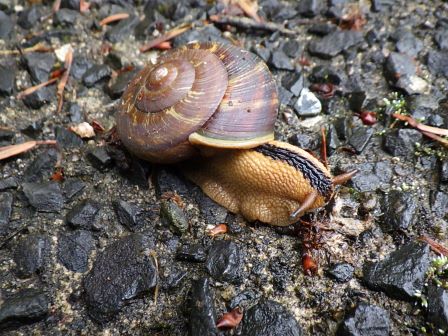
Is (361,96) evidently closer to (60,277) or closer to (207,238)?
(207,238)

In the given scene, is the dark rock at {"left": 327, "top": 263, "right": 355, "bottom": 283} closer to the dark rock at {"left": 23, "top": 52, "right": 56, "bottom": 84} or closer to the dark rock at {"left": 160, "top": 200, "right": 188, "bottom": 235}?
the dark rock at {"left": 160, "top": 200, "right": 188, "bottom": 235}

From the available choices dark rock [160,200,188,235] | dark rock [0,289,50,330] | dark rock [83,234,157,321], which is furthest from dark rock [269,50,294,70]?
dark rock [0,289,50,330]

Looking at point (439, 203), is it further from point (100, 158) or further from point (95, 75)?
point (95, 75)

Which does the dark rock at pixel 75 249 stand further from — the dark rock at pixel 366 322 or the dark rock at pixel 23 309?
the dark rock at pixel 366 322

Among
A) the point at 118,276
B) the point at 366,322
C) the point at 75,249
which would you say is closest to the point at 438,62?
the point at 366,322

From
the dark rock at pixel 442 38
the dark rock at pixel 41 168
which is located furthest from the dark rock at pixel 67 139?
the dark rock at pixel 442 38
